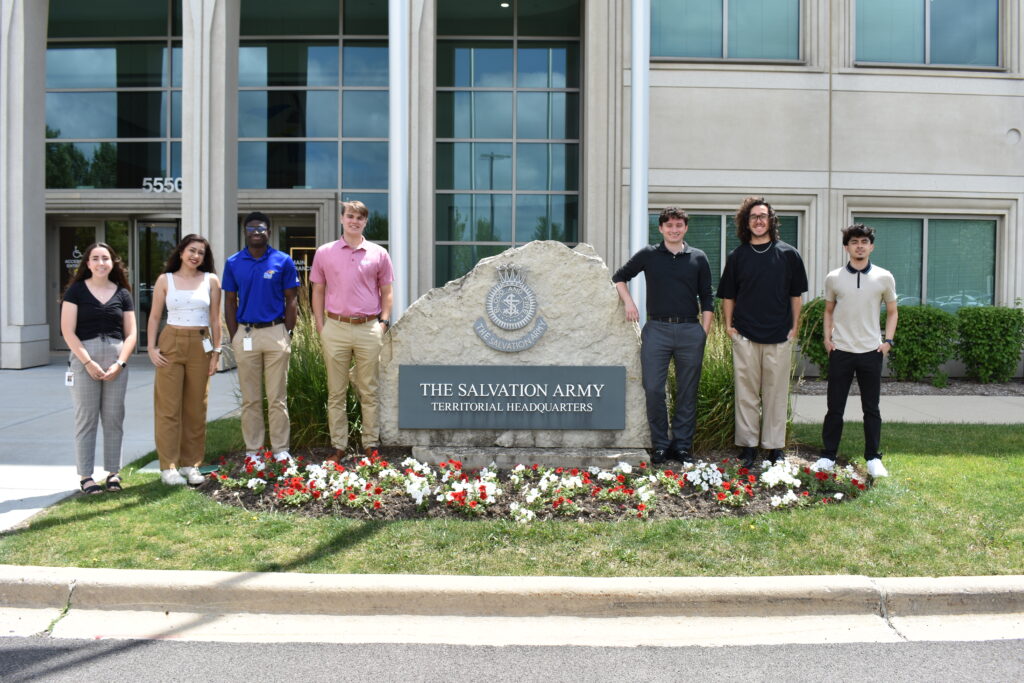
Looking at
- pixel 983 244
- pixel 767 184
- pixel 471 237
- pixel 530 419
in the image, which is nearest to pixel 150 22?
pixel 471 237

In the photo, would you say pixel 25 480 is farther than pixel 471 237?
No

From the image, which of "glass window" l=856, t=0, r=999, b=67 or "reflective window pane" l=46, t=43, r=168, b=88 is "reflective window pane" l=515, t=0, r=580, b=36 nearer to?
"glass window" l=856, t=0, r=999, b=67

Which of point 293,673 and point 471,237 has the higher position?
point 471,237

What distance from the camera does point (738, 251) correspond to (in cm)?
618

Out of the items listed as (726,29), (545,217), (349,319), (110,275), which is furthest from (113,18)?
(349,319)

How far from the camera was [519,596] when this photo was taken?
3957 mm

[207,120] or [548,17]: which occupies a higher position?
[548,17]

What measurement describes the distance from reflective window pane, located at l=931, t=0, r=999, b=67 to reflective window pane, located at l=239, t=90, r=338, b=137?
34.1 ft

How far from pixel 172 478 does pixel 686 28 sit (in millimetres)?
10730

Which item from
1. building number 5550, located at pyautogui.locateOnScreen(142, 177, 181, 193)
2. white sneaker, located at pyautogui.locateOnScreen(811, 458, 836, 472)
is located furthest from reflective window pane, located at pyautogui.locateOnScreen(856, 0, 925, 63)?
building number 5550, located at pyautogui.locateOnScreen(142, 177, 181, 193)

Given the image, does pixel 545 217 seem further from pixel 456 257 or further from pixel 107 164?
pixel 107 164

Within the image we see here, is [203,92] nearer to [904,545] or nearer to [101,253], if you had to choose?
[101,253]

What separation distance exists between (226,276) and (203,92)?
778cm

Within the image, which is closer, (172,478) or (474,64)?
(172,478)
